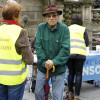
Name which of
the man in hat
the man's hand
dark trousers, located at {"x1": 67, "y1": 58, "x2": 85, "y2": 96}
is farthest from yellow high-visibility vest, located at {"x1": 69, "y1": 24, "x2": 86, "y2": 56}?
the man's hand

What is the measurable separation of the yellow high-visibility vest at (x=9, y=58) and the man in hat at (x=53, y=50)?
0.73 metres

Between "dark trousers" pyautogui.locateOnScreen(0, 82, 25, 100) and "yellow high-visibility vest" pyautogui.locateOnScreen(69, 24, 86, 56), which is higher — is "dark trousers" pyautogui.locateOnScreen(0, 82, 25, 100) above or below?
below

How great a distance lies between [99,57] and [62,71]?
293cm

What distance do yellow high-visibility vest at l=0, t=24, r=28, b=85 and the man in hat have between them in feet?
2.40

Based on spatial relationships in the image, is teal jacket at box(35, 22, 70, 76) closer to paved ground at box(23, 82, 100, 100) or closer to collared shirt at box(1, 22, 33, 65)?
collared shirt at box(1, 22, 33, 65)

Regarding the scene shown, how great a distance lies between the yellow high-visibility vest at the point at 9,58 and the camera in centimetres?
257

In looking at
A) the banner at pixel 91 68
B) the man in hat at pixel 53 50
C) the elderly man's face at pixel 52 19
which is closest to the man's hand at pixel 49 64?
the man in hat at pixel 53 50

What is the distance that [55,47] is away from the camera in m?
3.31

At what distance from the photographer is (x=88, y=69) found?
5.91 meters

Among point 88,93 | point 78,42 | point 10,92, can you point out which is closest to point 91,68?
point 88,93

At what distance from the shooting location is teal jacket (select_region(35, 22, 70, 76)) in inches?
129

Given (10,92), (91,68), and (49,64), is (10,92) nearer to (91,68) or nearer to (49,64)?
(49,64)

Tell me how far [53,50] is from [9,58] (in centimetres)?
91

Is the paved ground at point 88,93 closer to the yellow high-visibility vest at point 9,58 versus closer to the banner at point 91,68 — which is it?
the banner at point 91,68
